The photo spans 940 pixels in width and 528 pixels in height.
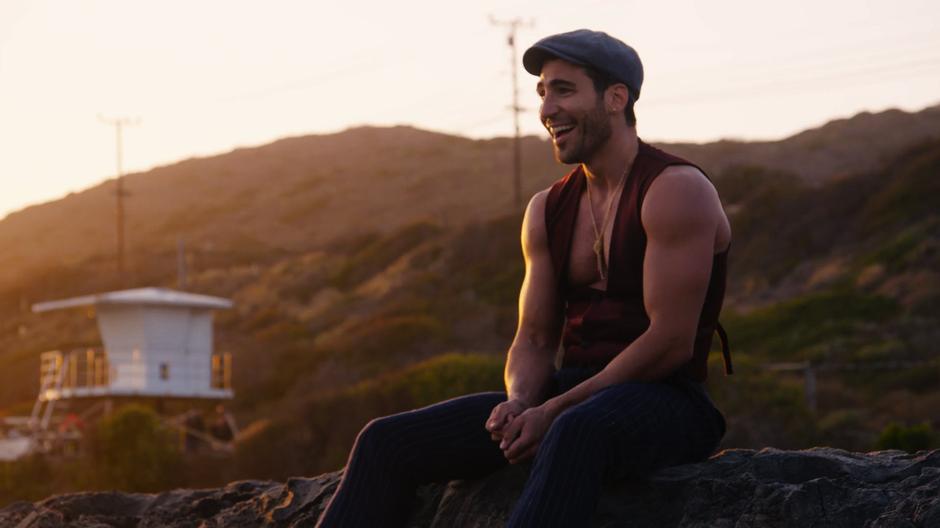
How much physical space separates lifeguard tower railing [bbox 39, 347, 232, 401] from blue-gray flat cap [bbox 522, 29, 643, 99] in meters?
Result: 27.5

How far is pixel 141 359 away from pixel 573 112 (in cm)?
2766

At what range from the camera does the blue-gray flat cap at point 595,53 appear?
480 cm

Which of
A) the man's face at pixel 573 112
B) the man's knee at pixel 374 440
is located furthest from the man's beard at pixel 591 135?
the man's knee at pixel 374 440

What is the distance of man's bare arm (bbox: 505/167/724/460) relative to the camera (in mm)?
4570

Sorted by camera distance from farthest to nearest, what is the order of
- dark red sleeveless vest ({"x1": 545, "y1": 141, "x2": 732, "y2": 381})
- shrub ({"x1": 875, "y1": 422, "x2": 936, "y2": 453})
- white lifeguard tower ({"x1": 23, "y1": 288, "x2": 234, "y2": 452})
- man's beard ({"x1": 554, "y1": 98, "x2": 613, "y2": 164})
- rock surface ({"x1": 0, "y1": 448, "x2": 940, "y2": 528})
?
white lifeguard tower ({"x1": 23, "y1": 288, "x2": 234, "y2": 452}) → shrub ({"x1": 875, "y1": 422, "x2": 936, "y2": 453}) → man's beard ({"x1": 554, "y1": 98, "x2": 613, "y2": 164}) → dark red sleeveless vest ({"x1": 545, "y1": 141, "x2": 732, "y2": 381}) → rock surface ({"x1": 0, "y1": 448, "x2": 940, "y2": 528})

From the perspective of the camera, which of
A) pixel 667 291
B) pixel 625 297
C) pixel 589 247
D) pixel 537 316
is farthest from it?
pixel 537 316

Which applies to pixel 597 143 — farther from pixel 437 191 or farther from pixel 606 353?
pixel 437 191

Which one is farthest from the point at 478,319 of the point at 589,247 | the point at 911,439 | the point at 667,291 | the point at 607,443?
the point at 607,443

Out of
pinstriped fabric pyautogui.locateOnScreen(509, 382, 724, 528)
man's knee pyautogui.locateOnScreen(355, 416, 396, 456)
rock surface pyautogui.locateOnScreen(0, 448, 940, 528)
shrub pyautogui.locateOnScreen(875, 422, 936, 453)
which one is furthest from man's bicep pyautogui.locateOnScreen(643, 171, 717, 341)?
shrub pyautogui.locateOnScreen(875, 422, 936, 453)

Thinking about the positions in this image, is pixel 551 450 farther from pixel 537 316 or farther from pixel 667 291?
pixel 537 316

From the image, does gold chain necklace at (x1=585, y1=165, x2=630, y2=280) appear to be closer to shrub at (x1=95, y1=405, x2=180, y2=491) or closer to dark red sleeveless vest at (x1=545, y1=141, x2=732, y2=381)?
dark red sleeveless vest at (x1=545, y1=141, x2=732, y2=381)

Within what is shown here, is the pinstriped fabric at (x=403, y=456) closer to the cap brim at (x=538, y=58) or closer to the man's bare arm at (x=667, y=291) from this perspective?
the man's bare arm at (x=667, y=291)

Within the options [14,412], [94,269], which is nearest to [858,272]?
[14,412]

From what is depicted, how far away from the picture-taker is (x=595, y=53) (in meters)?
4.80
